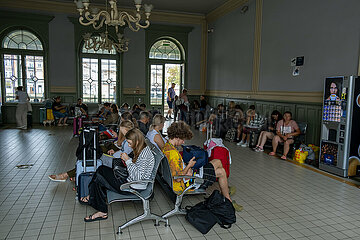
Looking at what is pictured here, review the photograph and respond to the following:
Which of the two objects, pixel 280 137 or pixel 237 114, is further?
pixel 237 114

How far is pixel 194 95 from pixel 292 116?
6.20 metres

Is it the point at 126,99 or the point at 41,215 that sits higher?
the point at 126,99

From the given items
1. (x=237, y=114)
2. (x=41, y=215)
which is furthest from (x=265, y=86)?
(x=41, y=215)

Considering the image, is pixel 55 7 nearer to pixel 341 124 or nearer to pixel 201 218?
pixel 341 124

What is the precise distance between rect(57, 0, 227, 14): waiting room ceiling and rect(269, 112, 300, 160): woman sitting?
5866mm

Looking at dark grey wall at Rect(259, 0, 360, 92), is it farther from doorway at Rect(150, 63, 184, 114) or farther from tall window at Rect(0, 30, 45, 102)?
tall window at Rect(0, 30, 45, 102)

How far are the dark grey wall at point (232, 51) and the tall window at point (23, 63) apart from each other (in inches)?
268

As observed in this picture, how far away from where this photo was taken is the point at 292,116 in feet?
23.0

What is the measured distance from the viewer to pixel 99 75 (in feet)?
38.5

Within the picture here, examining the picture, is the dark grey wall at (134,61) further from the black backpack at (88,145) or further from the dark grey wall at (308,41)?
the black backpack at (88,145)

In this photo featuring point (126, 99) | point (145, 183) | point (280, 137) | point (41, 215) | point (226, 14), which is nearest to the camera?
point (145, 183)

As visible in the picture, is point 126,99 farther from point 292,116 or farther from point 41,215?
point 41,215

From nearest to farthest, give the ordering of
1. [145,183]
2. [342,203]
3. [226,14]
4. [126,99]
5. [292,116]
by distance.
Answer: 1. [145,183]
2. [342,203]
3. [292,116]
4. [226,14]
5. [126,99]

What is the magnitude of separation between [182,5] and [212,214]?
9567 mm
